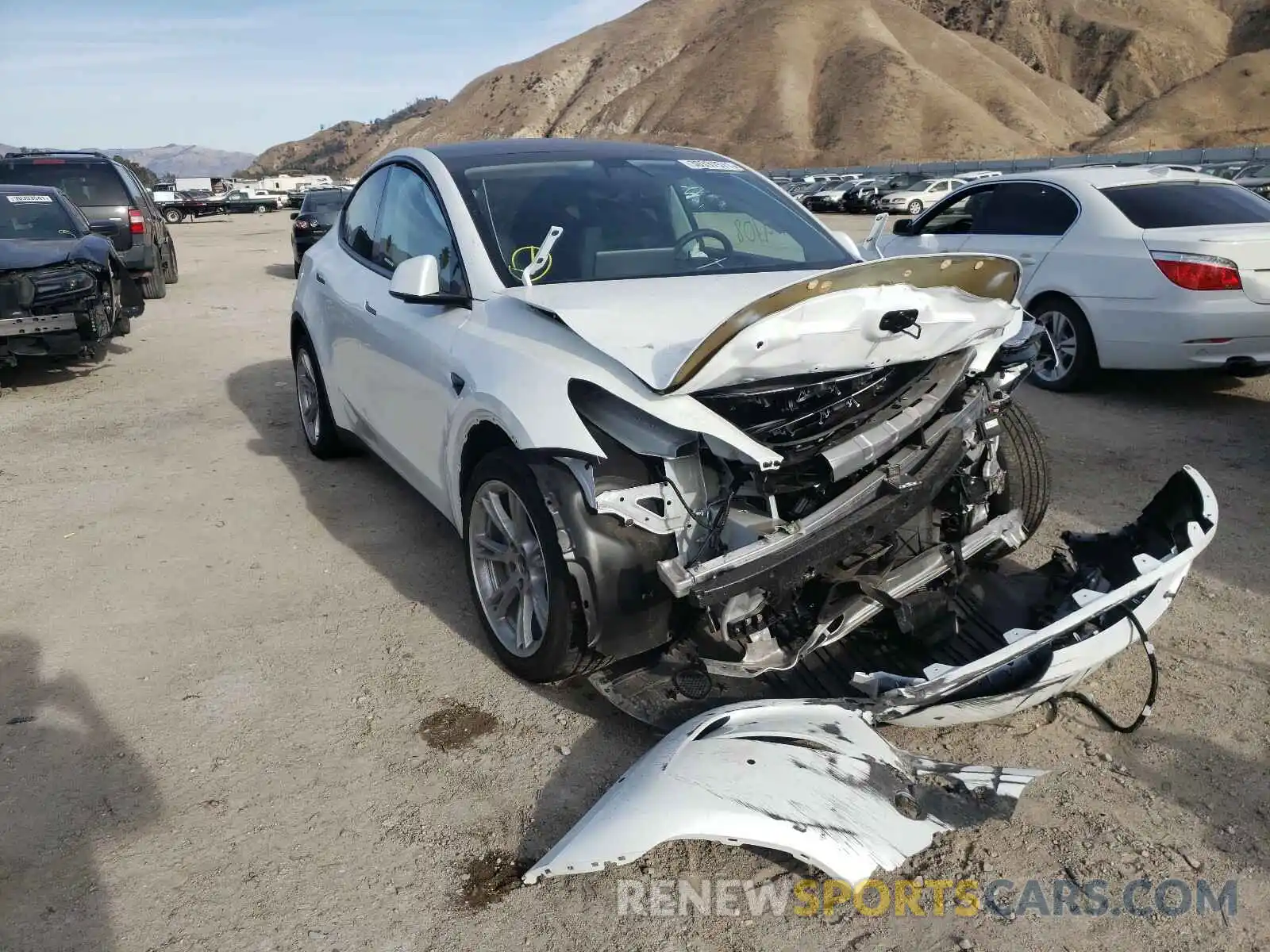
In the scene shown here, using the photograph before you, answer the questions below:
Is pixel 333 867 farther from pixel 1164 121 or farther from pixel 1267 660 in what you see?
pixel 1164 121

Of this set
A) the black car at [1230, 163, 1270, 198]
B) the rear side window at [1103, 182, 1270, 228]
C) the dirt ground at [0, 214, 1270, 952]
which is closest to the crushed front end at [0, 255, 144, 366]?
the dirt ground at [0, 214, 1270, 952]

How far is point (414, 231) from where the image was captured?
14.6 feet

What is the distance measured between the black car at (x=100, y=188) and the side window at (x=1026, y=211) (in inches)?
397

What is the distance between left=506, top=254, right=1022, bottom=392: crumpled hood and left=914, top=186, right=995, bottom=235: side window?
203 inches

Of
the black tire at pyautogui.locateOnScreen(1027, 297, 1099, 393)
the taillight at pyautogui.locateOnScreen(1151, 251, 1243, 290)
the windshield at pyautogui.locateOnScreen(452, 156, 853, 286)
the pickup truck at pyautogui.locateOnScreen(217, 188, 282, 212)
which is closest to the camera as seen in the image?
the windshield at pyautogui.locateOnScreen(452, 156, 853, 286)

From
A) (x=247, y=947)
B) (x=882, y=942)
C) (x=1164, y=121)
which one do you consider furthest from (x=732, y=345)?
(x=1164, y=121)

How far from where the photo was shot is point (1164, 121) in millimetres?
78875

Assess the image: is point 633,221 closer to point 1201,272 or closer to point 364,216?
point 364,216

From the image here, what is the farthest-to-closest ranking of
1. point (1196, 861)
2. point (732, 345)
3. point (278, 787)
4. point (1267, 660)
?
1. point (1267, 660)
2. point (278, 787)
3. point (732, 345)
4. point (1196, 861)

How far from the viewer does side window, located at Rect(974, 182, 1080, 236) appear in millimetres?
7402

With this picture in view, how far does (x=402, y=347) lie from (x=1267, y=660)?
11.6ft

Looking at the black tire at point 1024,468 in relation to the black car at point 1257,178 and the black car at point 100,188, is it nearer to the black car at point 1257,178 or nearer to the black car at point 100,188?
the black car at point 100,188

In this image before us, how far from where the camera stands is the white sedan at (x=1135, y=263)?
632 centimetres

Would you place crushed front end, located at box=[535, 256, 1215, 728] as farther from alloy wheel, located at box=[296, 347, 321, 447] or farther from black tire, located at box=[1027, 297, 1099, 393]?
black tire, located at box=[1027, 297, 1099, 393]
